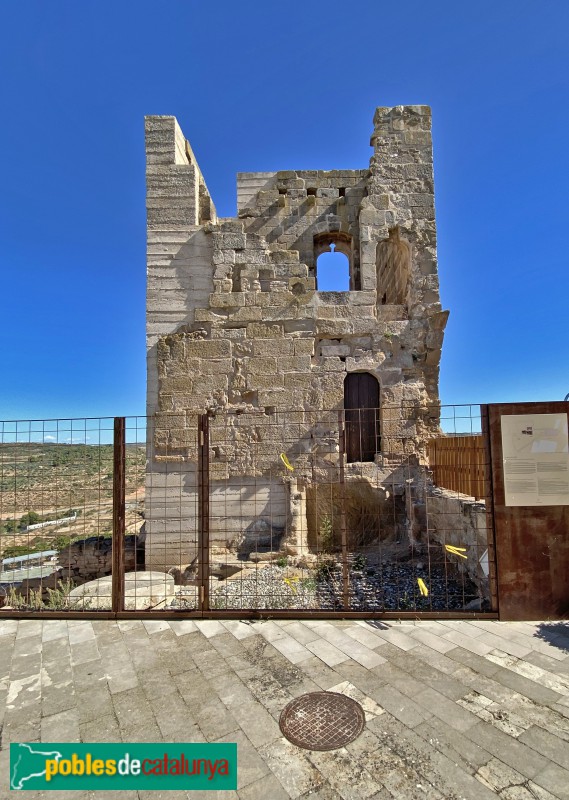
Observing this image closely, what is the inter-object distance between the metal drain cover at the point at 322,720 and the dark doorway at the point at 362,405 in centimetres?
627

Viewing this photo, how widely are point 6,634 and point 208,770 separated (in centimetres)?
308

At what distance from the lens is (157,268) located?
370 inches

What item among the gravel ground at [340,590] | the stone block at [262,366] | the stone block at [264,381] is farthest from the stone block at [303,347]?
the gravel ground at [340,590]

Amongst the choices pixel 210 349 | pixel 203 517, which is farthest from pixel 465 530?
pixel 210 349

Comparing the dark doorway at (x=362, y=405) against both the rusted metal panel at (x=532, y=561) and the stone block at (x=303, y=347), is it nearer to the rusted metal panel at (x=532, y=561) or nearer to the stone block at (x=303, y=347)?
the stone block at (x=303, y=347)

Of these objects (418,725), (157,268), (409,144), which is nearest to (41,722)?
(418,725)

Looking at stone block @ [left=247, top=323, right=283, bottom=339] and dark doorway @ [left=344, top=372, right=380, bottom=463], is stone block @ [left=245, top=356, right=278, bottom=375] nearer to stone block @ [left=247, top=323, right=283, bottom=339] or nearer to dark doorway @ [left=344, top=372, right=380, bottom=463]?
stone block @ [left=247, top=323, right=283, bottom=339]

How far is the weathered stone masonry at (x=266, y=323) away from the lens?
9039 mm

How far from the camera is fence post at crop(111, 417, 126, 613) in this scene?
470cm

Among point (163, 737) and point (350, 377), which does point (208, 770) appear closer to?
point (163, 737)

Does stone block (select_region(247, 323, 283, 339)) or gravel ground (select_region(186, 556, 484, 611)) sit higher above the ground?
stone block (select_region(247, 323, 283, 339))

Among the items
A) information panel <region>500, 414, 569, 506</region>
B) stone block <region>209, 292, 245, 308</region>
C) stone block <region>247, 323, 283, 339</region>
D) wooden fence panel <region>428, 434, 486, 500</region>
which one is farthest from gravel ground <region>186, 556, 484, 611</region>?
stone block <region>209, 292, 245, 308</region>

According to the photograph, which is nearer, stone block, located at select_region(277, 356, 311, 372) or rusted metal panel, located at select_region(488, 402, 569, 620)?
rusted metal panel, located at select_region(488, 402, 569, 620)

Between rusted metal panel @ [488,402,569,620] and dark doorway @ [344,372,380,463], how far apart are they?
4.73 meters
